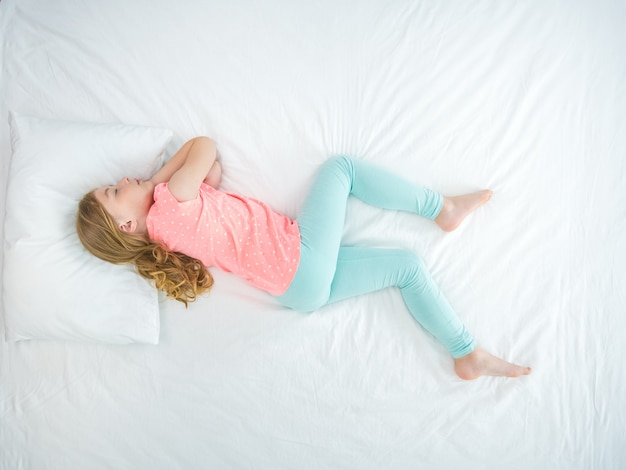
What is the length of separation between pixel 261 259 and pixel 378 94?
59 centimetres

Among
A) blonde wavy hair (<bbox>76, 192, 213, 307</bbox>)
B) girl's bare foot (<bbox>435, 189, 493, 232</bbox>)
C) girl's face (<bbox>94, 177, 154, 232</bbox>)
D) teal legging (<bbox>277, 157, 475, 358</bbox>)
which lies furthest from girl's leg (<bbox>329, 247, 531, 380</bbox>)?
girl's face (<bbox>94, 177, 154, 232</bbox>)

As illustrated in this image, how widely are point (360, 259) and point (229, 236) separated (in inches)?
14.3

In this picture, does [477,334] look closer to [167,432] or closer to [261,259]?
[261,259]

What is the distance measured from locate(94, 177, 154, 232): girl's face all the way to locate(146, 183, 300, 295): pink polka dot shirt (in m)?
0.04

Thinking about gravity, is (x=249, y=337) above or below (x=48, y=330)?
above

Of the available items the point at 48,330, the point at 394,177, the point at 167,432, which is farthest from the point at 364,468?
the point at 48,330

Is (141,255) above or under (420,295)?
under

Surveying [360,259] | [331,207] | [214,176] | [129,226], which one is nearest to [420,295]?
[360,259]

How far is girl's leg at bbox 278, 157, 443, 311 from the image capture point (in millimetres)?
1214

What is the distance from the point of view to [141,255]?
1213 millimetres

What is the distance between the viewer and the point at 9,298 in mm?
1236

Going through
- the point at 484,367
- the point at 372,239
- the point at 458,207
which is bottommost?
the point at 484,367

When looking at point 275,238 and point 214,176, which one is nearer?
point 275,238

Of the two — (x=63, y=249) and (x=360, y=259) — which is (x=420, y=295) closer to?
(x=360, y=259)
